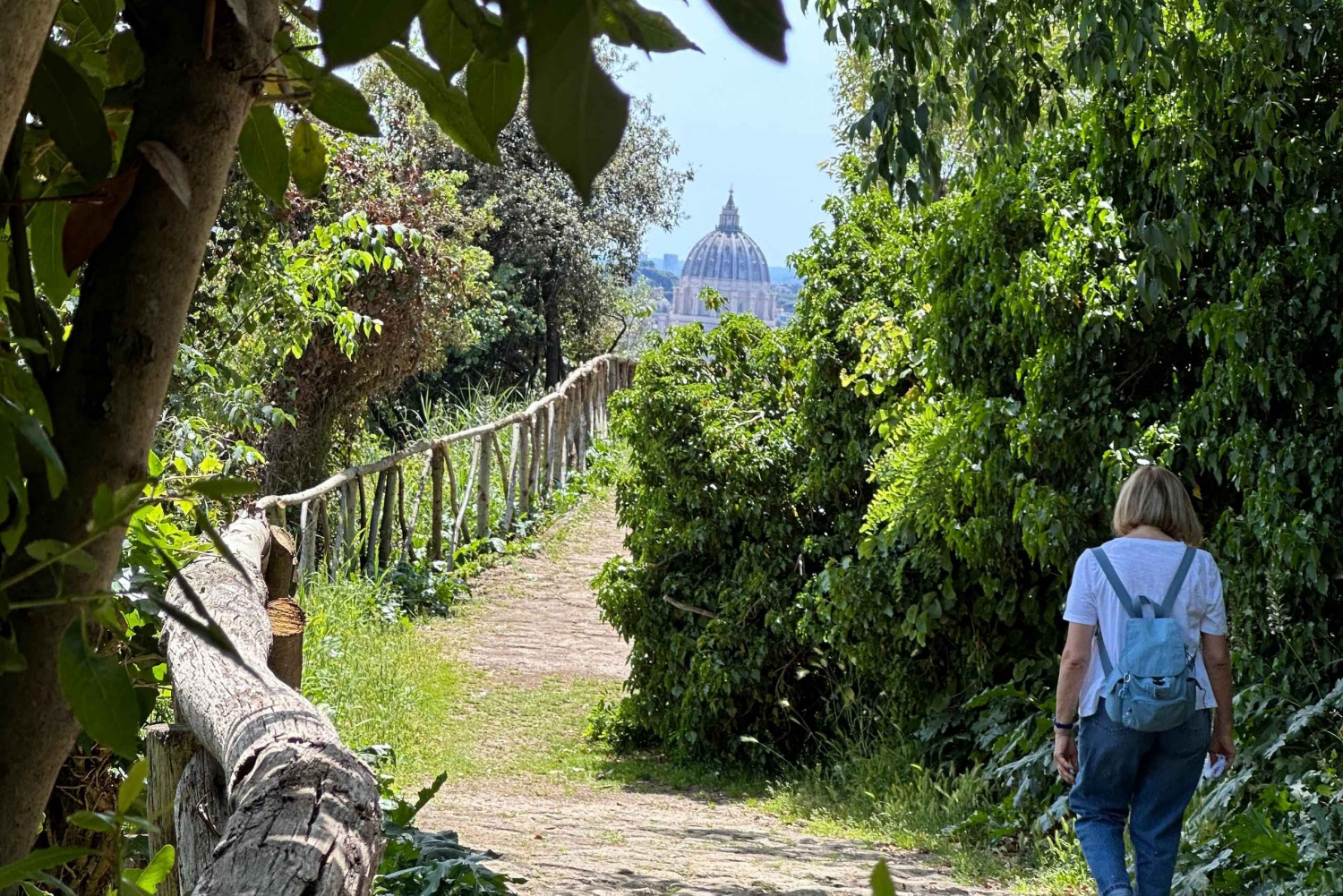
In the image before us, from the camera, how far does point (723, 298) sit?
860 centimetres

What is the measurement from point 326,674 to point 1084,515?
4.20 meters

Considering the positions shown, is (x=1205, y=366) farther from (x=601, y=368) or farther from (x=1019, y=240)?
(x=601, y=368)

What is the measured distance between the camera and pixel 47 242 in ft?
2.68

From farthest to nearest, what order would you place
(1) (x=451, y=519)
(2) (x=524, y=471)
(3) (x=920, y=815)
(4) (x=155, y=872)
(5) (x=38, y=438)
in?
(2) (x=524, y=471) → (1) (x=451, y=519) → (3) (x=920, y=815) → (4) (x=155, y=872) → (5) (x=38, y=438)

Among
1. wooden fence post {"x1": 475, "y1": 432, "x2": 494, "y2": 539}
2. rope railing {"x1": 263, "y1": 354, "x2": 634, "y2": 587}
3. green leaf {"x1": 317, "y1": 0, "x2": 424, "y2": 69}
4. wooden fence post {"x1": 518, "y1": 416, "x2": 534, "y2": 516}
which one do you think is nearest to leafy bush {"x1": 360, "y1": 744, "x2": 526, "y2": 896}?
green leaf {"x1": 317, "y1": 0, "x2": 424, "y2": 69}

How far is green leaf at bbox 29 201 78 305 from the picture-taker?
81 centimetres

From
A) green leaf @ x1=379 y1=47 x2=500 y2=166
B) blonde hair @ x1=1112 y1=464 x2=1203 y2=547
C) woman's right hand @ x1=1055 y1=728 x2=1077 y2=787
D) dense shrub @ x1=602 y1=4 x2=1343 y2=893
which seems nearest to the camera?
green leaf @ x1=379 y1=47 x2=500 y2=166

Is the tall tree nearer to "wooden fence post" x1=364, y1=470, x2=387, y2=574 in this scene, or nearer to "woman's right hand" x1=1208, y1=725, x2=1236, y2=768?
"woman's right hand" x1=1208, y1=725, x2=1236, y2=768

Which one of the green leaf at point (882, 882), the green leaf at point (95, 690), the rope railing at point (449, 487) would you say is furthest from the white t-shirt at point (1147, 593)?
the rope railing at point (449, 487)

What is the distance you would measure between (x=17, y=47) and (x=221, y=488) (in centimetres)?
20

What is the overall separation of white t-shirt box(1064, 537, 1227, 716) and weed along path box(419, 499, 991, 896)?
4.67ft

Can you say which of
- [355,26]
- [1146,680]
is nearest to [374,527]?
[1146,680]

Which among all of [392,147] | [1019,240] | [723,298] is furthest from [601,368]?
[1019,240]

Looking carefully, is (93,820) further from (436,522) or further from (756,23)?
(436,522)
